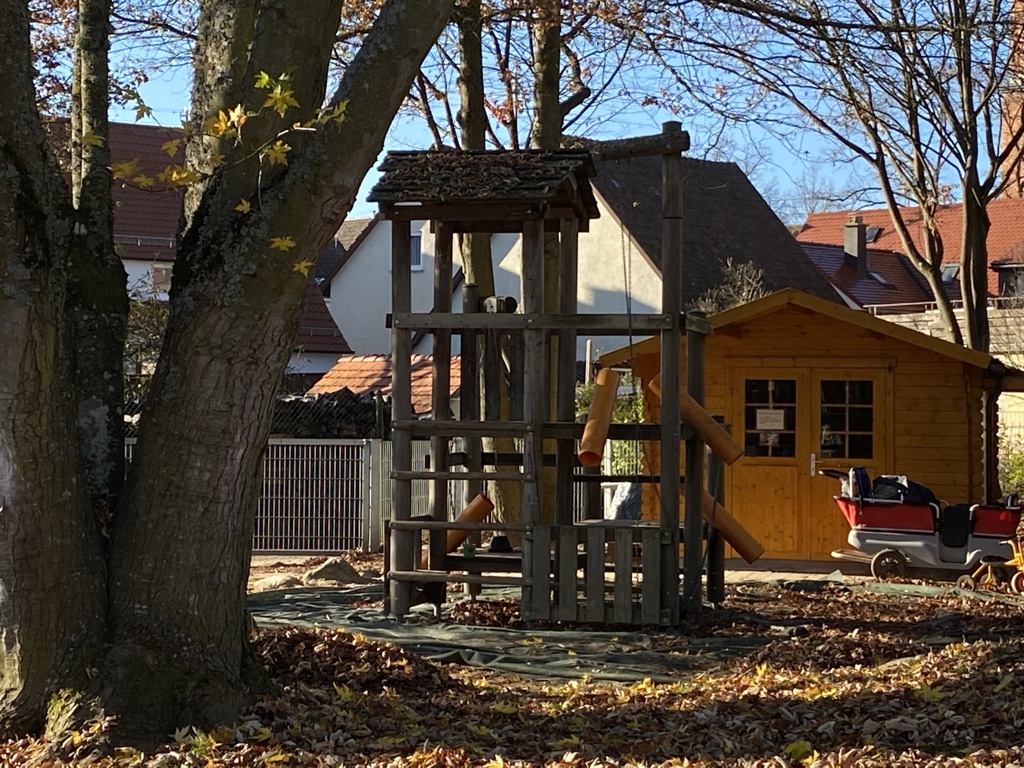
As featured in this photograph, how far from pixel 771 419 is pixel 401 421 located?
6.69 metres

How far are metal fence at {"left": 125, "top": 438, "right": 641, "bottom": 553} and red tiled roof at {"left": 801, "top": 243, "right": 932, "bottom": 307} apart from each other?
30.1 meters

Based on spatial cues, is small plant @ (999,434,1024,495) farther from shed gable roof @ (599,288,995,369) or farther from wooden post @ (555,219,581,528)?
wooden post @ (555,219,581,528)

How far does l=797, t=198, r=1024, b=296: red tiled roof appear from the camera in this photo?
47.4 meters

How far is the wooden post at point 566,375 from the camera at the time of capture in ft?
38.9

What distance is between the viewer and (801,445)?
648 inches

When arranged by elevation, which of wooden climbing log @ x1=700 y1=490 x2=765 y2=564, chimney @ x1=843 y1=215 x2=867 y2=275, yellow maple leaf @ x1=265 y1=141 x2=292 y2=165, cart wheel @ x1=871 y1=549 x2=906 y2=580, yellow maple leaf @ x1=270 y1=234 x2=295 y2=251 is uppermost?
chimney @ x1=843 y1=215 x2=867 y2=275

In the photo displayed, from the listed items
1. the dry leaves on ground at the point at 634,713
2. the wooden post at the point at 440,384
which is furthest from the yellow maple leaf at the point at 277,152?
the wooden post at the point at 440,384

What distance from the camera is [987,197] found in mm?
18812

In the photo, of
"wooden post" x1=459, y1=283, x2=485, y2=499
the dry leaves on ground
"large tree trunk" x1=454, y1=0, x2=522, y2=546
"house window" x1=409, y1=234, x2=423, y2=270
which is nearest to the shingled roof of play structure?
"wooden post" x1=459, y1=283, x2=485, y2=499

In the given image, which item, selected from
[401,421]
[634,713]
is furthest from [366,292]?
[634,713]

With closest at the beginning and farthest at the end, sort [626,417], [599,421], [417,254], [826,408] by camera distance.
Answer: [599,421] < [826,408] < [626,417] < [417,254]

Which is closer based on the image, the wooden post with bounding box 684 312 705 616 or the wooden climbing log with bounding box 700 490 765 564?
the wooden post with bounding box 684 312 705 616

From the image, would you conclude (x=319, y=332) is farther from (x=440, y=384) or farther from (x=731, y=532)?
(x=731, y=532)

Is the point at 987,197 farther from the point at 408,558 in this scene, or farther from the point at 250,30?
the point at 250,30
